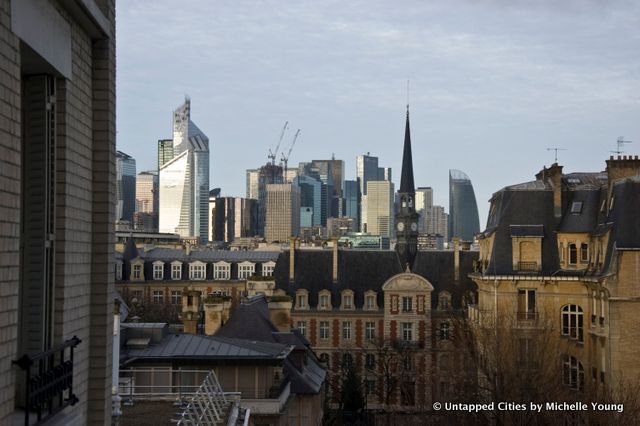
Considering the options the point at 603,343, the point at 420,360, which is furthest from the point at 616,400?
the point at 420,360

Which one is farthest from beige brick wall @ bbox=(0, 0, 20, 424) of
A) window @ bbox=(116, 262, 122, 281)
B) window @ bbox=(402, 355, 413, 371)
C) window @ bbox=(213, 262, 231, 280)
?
window @ bbox=(213, 262, 231, 280)

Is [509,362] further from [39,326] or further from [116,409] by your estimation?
[39,326]

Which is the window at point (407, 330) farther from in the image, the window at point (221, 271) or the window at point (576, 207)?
the window at point (221, 271)

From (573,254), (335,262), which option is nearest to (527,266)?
(573,254)

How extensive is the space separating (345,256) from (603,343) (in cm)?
3752

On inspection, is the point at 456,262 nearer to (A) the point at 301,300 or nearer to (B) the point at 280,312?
(A) the point at 301,300

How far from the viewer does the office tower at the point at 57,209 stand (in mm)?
9062

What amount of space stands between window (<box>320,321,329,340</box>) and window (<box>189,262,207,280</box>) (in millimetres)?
29969

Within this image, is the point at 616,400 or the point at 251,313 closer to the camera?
the point at 616,400

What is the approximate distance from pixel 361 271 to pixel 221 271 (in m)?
29.4

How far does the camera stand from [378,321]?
240 feet

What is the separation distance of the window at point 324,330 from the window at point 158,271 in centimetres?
3076

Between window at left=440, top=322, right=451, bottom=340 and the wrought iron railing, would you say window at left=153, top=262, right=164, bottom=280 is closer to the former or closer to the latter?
window at left=440, top=322, right=451, bottom=340

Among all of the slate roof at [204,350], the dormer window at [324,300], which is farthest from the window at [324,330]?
the slate roof at [204,350]
